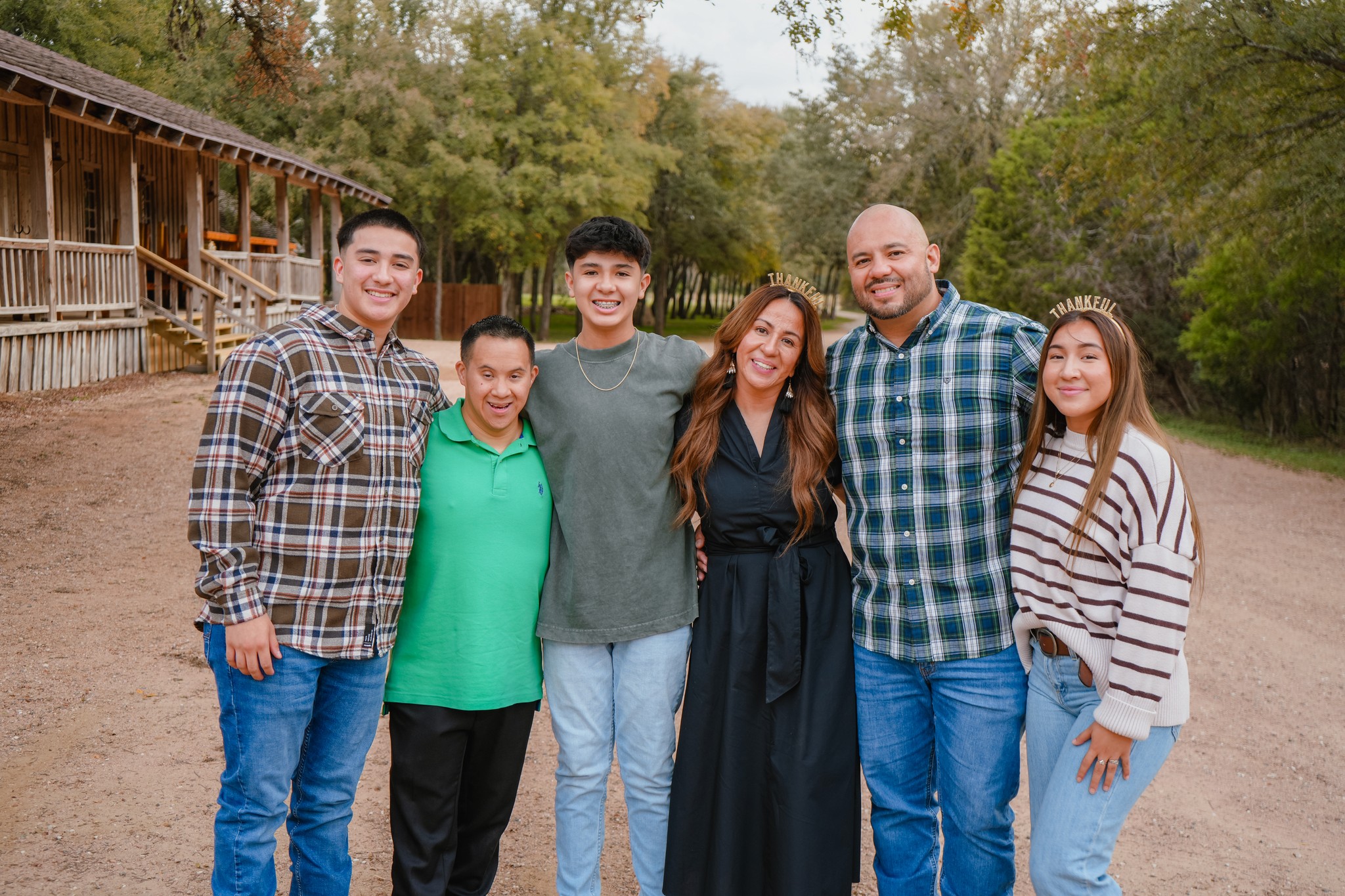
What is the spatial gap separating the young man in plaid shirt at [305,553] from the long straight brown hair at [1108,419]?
1.80m

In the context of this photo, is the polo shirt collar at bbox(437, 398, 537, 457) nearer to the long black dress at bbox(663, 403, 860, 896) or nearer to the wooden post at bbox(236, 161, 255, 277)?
the long black dress at bbox(663, 403, 860, 896)

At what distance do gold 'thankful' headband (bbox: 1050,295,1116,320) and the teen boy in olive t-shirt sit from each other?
122 cm

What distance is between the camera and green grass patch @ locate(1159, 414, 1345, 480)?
14.5 metres

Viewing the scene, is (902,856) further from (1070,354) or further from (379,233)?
(379,233)

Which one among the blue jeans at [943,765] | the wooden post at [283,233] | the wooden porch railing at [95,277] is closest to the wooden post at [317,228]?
the wooden post at [283,233]

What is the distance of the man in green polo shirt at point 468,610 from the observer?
3.02 metres

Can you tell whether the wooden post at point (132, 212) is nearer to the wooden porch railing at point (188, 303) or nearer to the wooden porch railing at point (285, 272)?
the wooden porch railing at point (188, 303)

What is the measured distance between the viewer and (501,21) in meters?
28.4

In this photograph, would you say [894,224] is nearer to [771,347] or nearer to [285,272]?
[771,347]

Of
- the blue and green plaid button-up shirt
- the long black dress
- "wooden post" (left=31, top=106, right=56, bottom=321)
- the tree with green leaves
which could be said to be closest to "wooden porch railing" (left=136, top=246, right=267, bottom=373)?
"wooden post" (left=31, top=106, right=56, bottom=321)

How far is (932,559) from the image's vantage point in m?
3.04

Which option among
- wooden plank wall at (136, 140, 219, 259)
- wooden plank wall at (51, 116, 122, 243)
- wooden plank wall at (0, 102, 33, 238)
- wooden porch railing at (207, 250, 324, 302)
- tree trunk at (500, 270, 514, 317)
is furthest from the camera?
tree trunk at (500, 270, 514, 317)

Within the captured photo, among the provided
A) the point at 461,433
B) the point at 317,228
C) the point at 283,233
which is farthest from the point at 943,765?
the point at 317,228

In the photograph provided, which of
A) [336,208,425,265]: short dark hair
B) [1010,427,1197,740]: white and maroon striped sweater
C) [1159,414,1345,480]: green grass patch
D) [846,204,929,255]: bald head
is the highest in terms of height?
[846,204,929,255]: bald head
